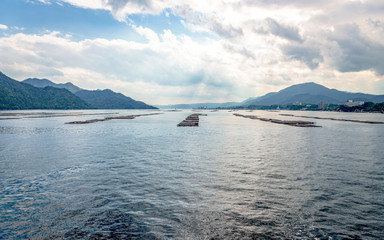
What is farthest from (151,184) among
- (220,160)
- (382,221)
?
(382,221)

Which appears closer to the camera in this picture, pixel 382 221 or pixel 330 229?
pixel 330 229

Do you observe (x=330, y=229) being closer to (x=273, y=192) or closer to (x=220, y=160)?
(x=273, y=192)

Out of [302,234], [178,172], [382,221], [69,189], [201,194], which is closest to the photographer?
[302,234]

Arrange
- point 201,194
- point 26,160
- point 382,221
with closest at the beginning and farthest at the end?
point 382,221, point 201,194, point 26,160

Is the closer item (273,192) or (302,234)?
(302,234)

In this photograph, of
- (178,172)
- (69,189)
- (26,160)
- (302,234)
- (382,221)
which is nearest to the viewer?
(302,234)

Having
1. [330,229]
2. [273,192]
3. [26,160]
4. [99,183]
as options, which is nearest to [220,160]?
[273,192]

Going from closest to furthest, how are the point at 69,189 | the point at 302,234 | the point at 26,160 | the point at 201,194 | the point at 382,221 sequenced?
the point at 302,234 → the point at 382,221 → the point at 201,194 → the point at 69,189 → the point at 26,160

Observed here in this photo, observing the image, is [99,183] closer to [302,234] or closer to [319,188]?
[302,234]
